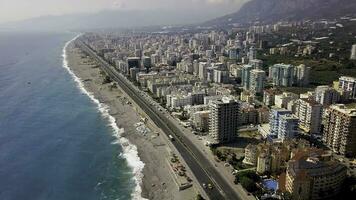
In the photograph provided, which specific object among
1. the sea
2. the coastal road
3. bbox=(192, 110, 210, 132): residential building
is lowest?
the sea

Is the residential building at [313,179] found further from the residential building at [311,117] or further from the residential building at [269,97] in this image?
the residential building at [269,97]

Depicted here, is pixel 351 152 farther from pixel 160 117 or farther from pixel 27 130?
pixel 27 130

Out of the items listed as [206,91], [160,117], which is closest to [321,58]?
[206,91]

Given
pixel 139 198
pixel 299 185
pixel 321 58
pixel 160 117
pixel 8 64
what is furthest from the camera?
pixel 8 64

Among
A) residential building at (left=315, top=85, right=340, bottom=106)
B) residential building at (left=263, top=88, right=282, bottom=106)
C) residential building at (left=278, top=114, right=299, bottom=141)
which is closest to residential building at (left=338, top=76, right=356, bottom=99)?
residential building at (left=315, top=85, right=340, bottom=106)

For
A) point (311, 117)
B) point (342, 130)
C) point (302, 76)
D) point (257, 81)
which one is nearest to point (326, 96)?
point (257, 81)

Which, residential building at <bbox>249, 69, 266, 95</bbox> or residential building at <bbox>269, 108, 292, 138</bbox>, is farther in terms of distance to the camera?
residential building at <bbox>249, 69, 266, 95</bbox>

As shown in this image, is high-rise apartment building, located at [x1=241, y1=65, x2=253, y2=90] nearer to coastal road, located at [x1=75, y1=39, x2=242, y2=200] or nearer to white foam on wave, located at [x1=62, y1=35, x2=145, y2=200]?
coastal road, located at [x1=75, y1=39, x2=242, y2=200]
